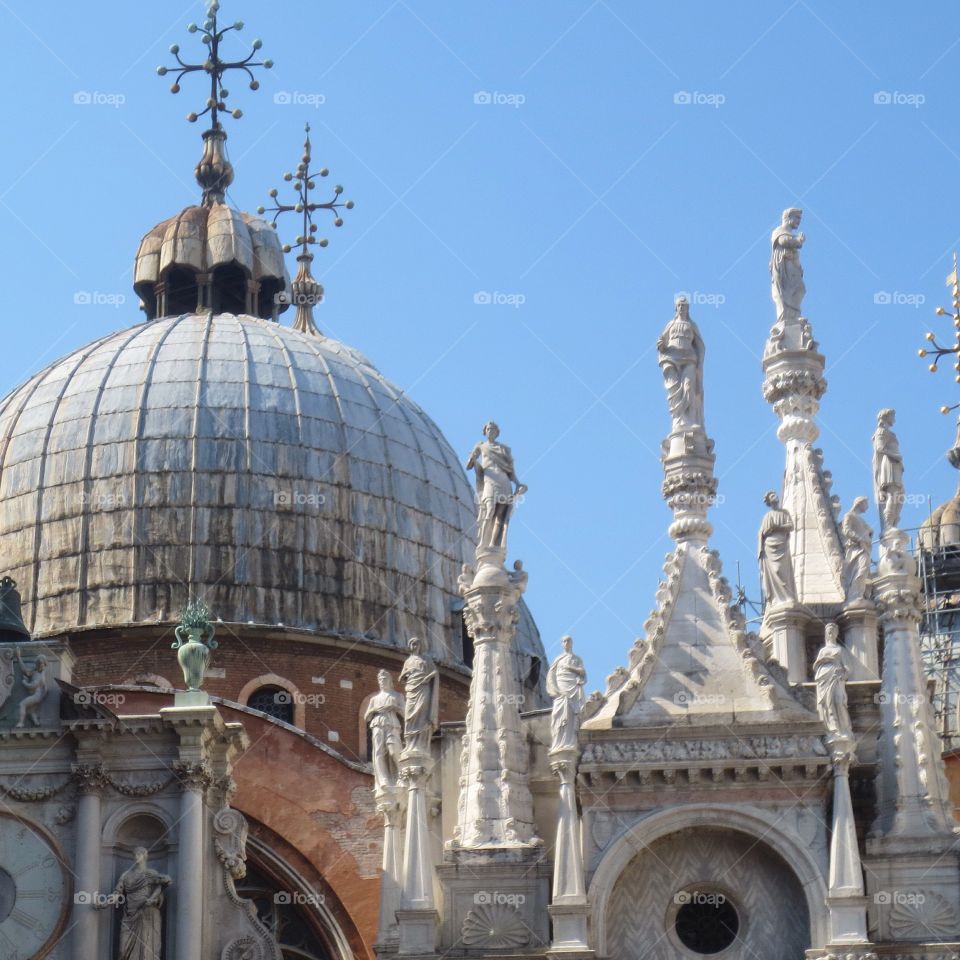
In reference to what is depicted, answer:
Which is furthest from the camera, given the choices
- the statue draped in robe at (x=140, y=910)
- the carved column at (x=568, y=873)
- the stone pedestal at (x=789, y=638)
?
the stone pedestal at (x=789, y=638)

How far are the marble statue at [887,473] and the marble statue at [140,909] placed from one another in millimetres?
11084

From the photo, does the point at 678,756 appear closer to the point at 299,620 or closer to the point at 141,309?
the point at 299,620

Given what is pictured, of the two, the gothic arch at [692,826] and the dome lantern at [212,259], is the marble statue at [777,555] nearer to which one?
the gothic arch at [692,826]

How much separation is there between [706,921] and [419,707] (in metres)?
4.75

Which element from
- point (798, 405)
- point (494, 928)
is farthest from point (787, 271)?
point (494, 928)

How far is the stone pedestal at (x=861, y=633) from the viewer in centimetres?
3972

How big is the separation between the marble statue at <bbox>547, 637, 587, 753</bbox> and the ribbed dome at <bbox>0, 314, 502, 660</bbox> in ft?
39.4

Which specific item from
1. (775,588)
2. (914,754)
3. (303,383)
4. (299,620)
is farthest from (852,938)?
(303,383)

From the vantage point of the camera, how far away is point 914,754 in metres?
37.4

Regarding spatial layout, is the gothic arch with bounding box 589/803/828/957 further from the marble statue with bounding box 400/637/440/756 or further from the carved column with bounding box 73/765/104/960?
the carved column with bounding box 73/765/104/960

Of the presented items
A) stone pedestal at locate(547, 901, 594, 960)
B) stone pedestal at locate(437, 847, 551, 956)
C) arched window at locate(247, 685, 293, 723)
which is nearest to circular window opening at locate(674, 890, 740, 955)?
stone pedestal at locate(547, 901, 594, 960)

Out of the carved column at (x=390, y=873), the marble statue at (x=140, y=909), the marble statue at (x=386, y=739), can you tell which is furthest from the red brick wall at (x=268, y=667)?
the marble statue at (x=140, y=909)

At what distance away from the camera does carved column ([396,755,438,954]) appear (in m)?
36.5

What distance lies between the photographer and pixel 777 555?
40562mm
